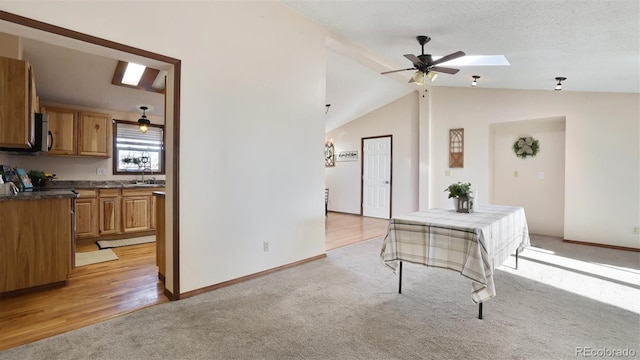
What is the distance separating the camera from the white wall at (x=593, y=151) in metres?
4.43

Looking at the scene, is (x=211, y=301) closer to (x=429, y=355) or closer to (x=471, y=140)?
(x=429, y=355)

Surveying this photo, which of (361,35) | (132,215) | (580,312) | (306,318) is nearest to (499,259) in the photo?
(580,312)

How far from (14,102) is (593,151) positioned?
7.15 m

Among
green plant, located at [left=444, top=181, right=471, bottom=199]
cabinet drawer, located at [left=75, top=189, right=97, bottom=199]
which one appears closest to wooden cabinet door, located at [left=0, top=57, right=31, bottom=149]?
cabinet drawer, located at [left=75, top=189, right=97, bottom=199]

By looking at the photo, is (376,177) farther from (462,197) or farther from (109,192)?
Answer: (109,192)

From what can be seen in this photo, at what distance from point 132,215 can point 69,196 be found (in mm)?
2337

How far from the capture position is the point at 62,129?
4590 millimetres

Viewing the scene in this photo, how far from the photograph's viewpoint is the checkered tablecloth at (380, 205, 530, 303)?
2.18 m

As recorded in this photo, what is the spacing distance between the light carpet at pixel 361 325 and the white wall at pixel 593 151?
1.96 metres

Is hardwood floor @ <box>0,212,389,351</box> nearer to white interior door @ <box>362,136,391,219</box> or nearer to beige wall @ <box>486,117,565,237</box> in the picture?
white interior door @ <box>362,136,391,219</box>

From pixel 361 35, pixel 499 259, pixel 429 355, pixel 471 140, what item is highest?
pixel 361 35

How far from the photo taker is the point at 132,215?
5.02 metres

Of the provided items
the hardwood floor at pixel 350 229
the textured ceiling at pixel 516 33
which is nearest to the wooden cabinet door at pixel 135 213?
the hardwood floor at pixel 350 229

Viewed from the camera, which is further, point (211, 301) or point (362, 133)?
point (362, 133)
